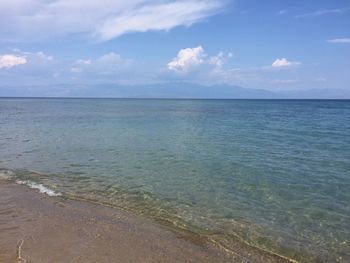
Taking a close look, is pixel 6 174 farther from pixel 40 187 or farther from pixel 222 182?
pixel 222 182

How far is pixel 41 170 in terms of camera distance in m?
18.7

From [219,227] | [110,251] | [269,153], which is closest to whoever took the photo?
[110,251]

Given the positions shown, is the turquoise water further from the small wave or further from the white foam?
the white foam

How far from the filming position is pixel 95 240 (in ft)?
31.8

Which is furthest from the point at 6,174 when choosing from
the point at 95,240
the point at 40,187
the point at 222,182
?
the point at 222,182

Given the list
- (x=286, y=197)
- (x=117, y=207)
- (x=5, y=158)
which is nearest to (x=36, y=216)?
(x=117, y=207)

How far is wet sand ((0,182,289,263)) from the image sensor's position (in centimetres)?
874

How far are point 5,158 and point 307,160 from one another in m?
19.0

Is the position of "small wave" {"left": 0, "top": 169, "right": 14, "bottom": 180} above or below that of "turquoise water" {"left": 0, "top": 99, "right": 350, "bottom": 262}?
below

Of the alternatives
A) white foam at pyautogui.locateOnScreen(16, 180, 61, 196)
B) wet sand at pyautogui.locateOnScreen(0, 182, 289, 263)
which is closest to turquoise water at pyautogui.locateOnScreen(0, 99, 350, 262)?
white foam at pyautogui.locateOnScreen(16, 180, 61, 196)

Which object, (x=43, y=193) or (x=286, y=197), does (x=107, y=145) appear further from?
(x=286, y=197)

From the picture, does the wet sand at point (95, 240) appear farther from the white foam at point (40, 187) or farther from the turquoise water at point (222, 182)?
the white foam at point (40, 187)

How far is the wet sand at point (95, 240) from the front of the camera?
874 cm

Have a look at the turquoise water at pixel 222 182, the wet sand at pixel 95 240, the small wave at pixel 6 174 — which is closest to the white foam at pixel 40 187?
the turquoise water at pixel 222 182
